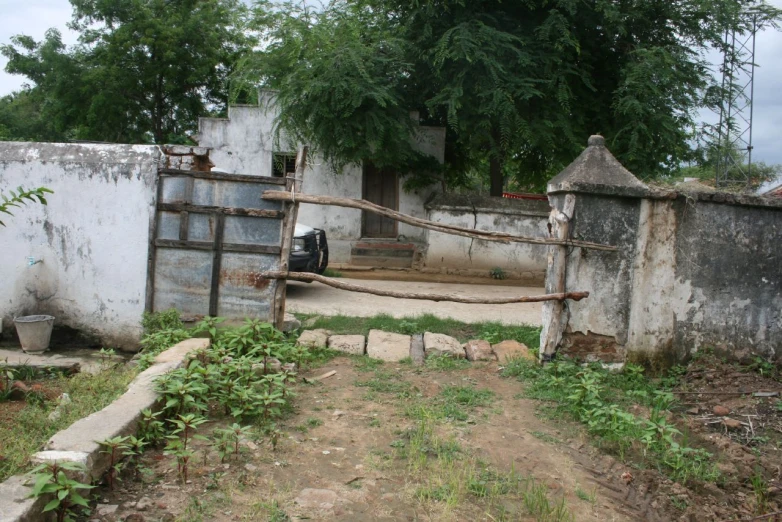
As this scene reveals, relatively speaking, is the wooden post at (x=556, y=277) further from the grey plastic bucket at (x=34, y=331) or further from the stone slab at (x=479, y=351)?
the grey plastic bucket at (x=34, y=331)

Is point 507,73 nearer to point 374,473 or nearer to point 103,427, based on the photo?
point 374,473

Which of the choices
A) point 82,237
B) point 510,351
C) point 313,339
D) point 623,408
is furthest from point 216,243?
point 623,408

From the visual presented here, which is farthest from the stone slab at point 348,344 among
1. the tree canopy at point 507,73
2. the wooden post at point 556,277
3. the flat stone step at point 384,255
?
the flat stone step at point 384,255

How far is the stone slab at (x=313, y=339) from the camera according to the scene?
19.6 feet

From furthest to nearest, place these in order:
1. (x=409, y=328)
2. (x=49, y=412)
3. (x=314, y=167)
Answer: (x=314, y=167), (x=409, y=328), (x=49, y=412)

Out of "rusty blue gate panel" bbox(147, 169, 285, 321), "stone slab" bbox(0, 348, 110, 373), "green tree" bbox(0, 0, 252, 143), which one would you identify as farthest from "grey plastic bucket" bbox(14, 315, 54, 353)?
"green tree" bbox(0, 0, 252, 143)

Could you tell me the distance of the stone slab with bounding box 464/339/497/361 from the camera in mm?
5970

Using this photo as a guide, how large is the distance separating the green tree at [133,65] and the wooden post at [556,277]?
45.1 ft

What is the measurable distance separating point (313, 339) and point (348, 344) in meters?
0.35

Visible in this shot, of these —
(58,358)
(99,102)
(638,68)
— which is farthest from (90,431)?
(99,102)

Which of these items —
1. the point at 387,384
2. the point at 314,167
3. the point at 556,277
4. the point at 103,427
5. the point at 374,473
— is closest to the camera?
the point at 103,427

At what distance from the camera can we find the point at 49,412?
162 inches

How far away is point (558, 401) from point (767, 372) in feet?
7.02

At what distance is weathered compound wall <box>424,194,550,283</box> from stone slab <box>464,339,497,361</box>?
605cm
